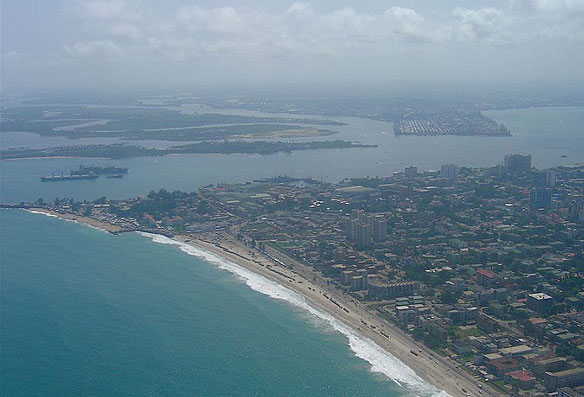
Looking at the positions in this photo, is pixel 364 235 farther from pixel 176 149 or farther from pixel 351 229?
pixel 176 149

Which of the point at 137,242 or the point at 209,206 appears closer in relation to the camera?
the point at 137,242

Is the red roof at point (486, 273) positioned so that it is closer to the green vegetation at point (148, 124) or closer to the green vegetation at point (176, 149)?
the green vegetation at point (176, 149)

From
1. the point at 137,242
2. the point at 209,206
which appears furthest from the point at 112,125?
the point at 137,242

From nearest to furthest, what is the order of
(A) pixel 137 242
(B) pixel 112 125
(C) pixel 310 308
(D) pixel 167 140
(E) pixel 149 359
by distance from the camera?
1. (E) pixel 149 359
2. (C) pixel 310 308
3. (A) pixel 137 242
4. (D) pixel 167 140
5. (B) pixel 112 125

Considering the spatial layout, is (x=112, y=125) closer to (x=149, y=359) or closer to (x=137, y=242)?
(x=137, y=242)

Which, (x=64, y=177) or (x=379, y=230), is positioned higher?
(x=379, y=230)

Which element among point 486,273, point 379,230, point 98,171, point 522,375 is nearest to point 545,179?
point 379,230
